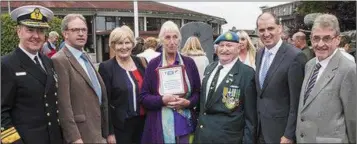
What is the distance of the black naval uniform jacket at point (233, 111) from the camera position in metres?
4.17

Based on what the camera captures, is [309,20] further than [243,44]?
No

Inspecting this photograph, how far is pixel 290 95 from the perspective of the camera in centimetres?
386

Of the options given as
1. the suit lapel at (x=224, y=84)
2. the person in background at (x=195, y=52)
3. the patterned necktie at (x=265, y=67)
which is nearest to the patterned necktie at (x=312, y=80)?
the patterned necktie at (x=265, y=67)

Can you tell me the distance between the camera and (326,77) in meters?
3.54

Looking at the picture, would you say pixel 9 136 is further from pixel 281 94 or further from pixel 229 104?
pixel 281 94

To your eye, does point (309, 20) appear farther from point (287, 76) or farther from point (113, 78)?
point (113, 78)

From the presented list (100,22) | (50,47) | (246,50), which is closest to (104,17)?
(100,22)

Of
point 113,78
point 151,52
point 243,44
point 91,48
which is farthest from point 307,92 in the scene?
point 91,48

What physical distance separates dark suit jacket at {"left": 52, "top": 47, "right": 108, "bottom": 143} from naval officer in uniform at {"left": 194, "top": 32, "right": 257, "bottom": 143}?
113cm

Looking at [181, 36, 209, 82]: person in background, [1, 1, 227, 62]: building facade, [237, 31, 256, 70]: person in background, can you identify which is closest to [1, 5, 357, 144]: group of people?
[181, 36, 209, 82]: person in background

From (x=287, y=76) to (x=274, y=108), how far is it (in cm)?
33

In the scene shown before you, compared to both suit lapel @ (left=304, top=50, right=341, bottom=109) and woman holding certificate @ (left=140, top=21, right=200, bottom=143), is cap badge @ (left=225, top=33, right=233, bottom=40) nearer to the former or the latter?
woman holding certificate @ (left=140, top=21, right=200, bottom=143)

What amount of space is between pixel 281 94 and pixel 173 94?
1.18 meters

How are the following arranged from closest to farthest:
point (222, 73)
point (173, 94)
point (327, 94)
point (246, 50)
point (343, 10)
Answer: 1. point (327, 94)
2. point (222, 73)
3. point (173, 94)
4. point (246, 50)
5. point (343, 10)
